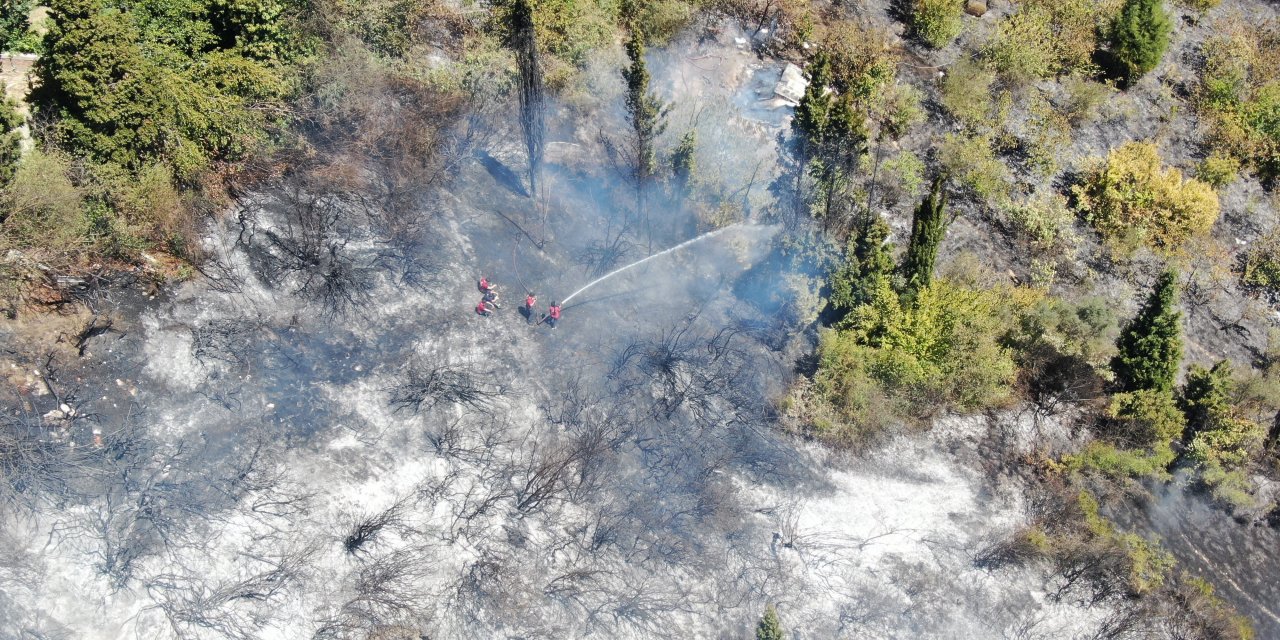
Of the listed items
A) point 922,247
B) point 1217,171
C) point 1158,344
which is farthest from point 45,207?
point 1217,171

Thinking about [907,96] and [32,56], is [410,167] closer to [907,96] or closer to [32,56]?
[32,56]

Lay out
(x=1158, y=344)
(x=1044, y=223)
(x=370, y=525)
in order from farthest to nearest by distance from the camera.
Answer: (x=1044, y=223)
(x=1158, y=344)
(x=370, y=525)

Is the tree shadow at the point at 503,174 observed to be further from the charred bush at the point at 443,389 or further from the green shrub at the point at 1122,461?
the green shrub at the point at 1122,461

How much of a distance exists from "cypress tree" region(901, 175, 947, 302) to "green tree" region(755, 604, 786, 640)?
7.42m

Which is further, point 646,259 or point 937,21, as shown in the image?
point 937,21

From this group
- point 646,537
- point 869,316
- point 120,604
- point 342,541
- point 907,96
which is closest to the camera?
point 120,604

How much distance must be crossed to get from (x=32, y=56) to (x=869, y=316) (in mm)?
18747

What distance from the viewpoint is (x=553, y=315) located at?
1777 centimetres

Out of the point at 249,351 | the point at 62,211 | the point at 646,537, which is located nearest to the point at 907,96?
the point at 646,537

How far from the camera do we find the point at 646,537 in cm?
1566

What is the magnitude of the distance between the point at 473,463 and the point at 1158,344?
1487cm

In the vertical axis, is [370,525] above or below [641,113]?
below

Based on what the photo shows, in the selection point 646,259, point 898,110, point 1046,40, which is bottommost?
point 646,259

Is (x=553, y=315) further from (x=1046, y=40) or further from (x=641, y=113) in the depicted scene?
(x=1046, y=40)
